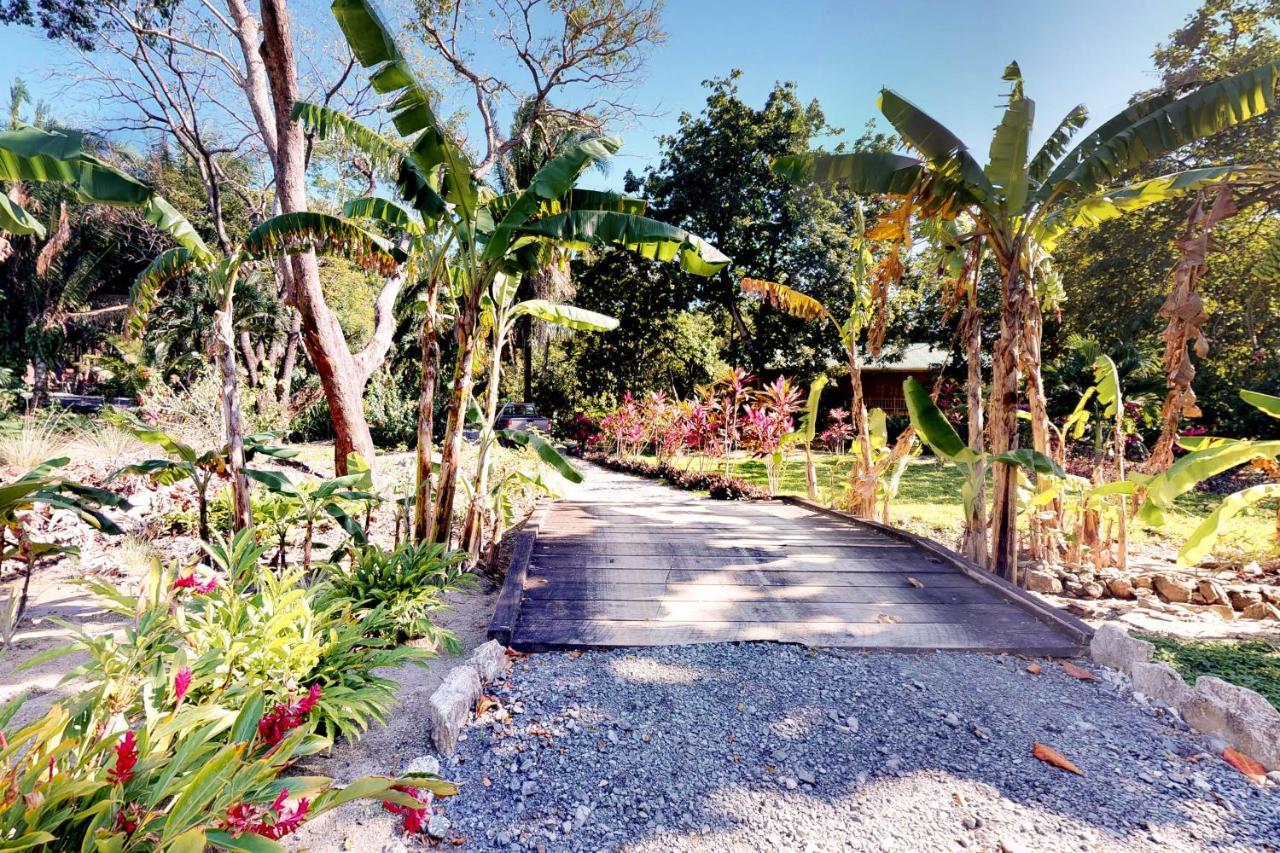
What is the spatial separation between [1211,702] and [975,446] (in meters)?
2.36

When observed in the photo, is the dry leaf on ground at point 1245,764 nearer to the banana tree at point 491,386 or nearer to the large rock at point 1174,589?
the large rock at point 1174,589

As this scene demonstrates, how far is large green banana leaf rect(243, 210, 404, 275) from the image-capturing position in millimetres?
3832

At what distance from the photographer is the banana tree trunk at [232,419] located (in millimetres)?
3512

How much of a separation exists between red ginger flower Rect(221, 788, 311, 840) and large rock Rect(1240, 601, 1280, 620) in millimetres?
6005

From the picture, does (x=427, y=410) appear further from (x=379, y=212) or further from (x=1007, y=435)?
(x=1007, y=435)

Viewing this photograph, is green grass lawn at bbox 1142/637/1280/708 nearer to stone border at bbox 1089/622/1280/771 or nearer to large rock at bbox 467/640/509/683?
stone border at bbox 1089/622/1280/771

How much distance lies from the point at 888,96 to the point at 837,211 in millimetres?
14091

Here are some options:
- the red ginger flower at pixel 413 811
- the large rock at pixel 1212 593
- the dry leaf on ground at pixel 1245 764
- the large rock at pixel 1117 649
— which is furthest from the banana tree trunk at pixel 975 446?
the red ginger flower at pixel 413 811

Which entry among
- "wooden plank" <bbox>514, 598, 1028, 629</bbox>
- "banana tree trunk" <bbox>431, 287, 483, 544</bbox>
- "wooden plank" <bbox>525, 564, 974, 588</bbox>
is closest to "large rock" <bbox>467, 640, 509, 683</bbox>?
"wooden plank" <bbox>514, 598, 1028, 629</bbox>

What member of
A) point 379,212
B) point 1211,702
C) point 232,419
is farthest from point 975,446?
point 232,419

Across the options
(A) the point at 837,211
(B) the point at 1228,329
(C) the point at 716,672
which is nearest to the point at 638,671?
(C) the point at 716,672

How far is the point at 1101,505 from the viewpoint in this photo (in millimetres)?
4773

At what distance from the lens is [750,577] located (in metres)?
3.92

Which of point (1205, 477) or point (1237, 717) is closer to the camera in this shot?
point (1237, 717)
